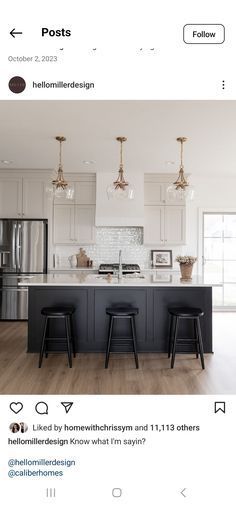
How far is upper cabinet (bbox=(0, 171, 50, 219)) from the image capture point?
17.8 ft

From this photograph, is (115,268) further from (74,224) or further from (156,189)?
(156,189)

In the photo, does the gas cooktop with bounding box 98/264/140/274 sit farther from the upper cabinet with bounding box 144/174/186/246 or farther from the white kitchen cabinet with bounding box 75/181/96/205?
the white kitchen cabinet with bounding box 75/181/96/205

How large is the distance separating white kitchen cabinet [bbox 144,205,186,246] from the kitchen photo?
0.05ft

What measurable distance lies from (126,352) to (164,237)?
2.57m

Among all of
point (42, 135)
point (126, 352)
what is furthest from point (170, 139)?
point (126, 352)

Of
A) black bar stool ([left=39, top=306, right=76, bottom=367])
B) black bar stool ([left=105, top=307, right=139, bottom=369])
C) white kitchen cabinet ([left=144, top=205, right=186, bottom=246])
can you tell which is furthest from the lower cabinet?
black bar stool ([left=105, top=307, right=139, bottom=369])

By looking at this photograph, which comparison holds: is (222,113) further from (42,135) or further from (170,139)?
(42,135)

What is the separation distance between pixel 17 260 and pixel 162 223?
2.35m

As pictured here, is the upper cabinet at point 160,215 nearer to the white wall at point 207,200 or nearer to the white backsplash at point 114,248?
the white backsplash at point 114,248

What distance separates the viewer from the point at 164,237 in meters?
5.68

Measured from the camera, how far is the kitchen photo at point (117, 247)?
3.12m

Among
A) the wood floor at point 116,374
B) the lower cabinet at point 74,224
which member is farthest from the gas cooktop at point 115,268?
the wood floor at point 116,374
